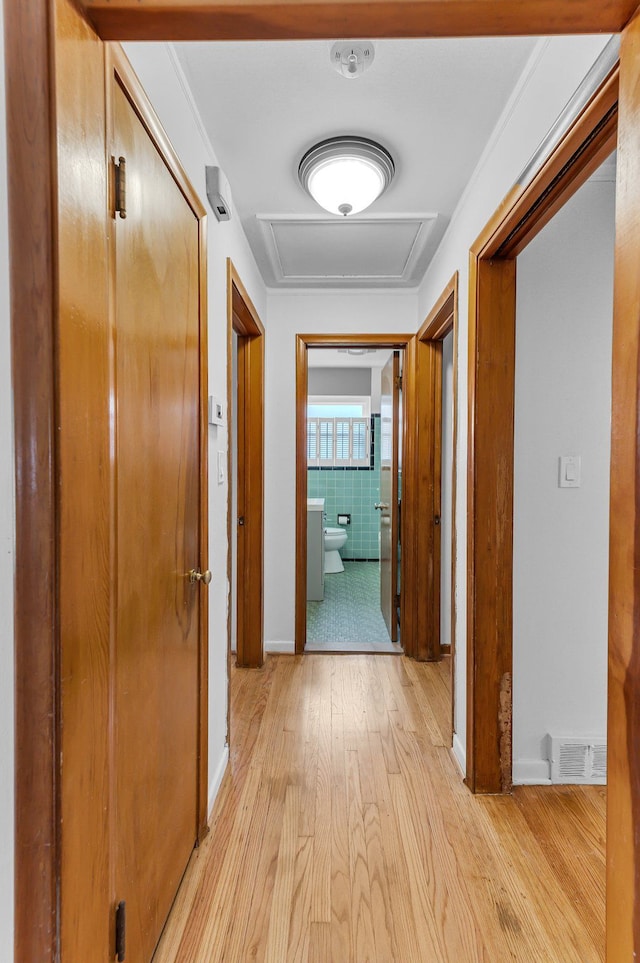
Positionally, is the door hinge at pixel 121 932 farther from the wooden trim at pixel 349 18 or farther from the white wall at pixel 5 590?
the wooden trim at pixel 349 18

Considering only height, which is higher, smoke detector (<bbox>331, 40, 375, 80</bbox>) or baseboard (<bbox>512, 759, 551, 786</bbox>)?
smoke detector (<bbox>331, 40, 375, 80</bbox>)

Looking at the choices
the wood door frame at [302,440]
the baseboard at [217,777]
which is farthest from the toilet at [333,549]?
the baseboard at [217,777]

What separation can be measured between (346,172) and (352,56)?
0.48 meters

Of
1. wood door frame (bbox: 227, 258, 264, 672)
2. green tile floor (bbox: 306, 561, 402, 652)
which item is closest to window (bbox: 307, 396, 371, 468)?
green tile floor (bbox: 306, 561, 402, 652)

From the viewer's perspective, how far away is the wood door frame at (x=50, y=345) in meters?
0.66

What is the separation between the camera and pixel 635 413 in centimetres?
74

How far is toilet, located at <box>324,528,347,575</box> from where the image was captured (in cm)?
527

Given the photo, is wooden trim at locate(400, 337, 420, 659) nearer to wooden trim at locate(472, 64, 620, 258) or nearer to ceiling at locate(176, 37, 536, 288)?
ceiling at locate(176, 37, 536, 288)

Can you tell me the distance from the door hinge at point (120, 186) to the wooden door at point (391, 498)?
2.50 m

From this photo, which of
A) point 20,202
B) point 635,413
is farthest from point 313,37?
point 635,413

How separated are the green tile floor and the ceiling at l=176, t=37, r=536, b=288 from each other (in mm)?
2443

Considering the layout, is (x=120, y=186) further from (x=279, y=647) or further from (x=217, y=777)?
(x=279, y=647)

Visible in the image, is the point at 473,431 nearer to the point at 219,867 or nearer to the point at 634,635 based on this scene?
the point at 634,635

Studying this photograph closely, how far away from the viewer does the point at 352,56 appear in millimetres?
1298
